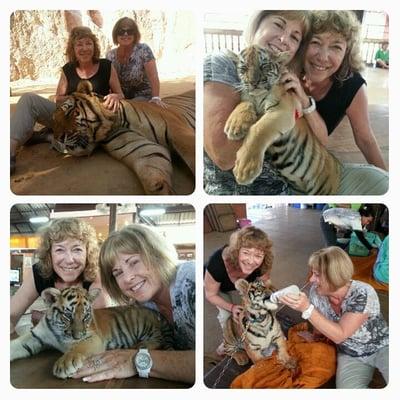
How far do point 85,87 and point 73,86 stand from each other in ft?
0.10

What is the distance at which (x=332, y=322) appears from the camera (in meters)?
1.48

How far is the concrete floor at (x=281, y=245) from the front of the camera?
148 cm

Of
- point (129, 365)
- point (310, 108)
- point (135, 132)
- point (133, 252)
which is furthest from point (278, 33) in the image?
point (129, 365)

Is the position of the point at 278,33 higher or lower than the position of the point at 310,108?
higher

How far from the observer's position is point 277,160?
4.84ft

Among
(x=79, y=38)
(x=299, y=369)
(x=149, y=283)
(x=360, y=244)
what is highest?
(x=79, y=38)

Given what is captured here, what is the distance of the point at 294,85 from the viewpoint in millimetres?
1468

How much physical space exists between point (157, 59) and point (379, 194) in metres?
0.67

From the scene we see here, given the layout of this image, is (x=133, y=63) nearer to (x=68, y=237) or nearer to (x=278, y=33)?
(x=278, y=33)

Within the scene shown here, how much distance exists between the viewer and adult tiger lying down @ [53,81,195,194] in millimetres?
1461

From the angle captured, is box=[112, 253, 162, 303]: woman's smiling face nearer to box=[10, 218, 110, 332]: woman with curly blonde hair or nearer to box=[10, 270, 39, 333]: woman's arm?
box=[10, 218, 110, 332]: woman with curly blonde hair

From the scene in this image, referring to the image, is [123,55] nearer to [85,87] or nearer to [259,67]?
[85,87]
